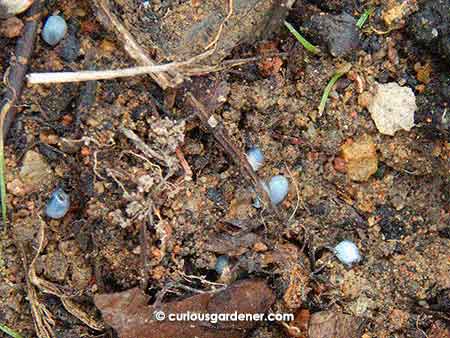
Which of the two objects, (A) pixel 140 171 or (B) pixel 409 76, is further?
(B) pixel 409 76

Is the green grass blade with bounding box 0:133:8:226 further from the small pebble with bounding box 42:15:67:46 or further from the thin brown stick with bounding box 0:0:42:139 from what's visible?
the small pebble with bounding box 42:15:67:46

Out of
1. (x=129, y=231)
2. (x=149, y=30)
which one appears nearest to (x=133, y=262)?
(x=129, y=231)

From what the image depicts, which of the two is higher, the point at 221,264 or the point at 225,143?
the point at 225,143

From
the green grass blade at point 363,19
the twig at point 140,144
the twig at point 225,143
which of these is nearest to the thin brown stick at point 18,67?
the twig at point 140,144

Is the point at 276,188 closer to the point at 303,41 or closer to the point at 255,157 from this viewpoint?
the point at 255,157

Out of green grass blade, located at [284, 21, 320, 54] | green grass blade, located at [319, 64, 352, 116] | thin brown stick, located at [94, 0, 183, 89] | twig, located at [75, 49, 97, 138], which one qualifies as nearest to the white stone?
green grass blade, located at [319, 64, 352, 116]

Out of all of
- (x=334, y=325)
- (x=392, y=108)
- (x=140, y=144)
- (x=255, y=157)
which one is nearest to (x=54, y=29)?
(x=140, y=144)

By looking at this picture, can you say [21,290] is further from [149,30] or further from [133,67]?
[149,30]
